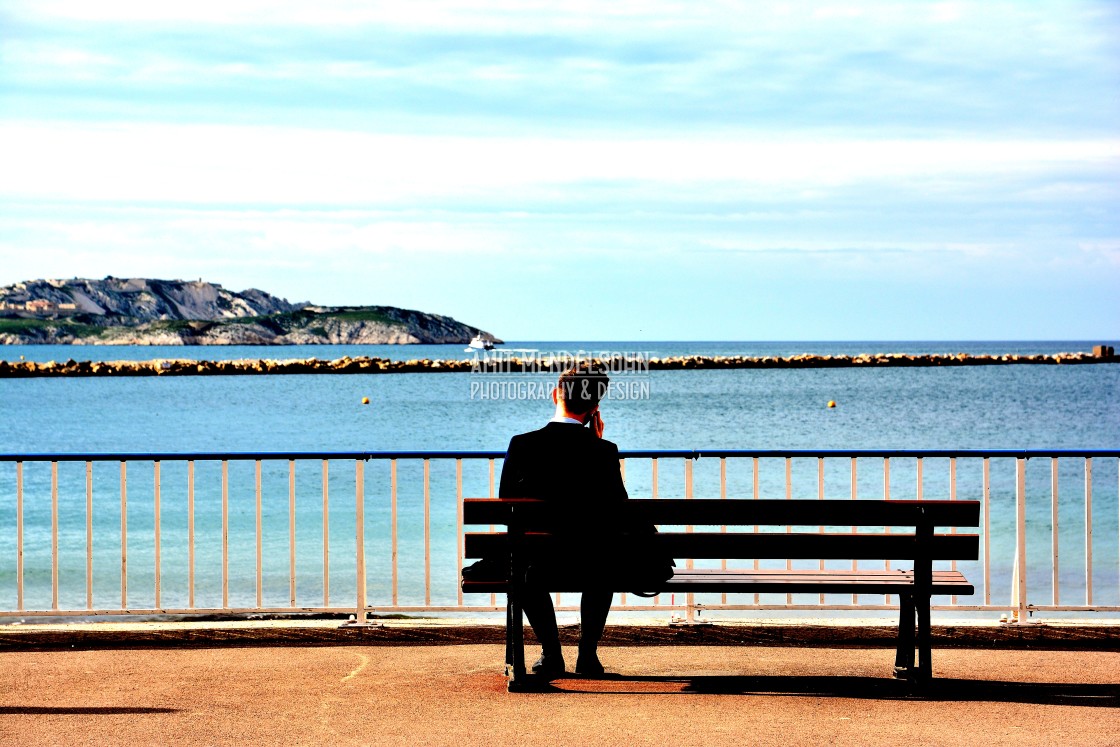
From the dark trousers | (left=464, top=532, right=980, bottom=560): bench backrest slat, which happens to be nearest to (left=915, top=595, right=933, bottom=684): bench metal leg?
(left=464, top=532, right=980, bottom=560): bench backrest slat

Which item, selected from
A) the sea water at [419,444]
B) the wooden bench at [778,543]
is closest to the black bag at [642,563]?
the wooden bench at [778,543]

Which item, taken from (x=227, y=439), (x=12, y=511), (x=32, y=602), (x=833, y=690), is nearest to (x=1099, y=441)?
(x=227, y=439)

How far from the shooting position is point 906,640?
216 inches

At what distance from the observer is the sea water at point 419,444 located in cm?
1608

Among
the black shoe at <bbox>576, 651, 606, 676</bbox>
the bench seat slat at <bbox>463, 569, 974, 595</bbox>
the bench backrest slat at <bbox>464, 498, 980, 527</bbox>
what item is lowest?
the black shoe at <bbox>576, 651, 606, 676</bbox>

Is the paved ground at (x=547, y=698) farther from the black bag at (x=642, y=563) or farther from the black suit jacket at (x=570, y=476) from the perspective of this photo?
the black suit jacket at (x=570, y=476)

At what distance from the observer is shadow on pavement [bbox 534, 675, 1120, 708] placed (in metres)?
5.27

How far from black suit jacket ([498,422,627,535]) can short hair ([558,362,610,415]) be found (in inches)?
3.3

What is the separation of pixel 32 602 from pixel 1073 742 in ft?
37.7

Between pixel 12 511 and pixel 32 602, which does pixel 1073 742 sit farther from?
pixel 12 511

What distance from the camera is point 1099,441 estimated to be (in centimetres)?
4566

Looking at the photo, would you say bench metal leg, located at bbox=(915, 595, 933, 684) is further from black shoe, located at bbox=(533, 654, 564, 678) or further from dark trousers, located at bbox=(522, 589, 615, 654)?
black shoe, located at bbox=(533, 654, 564, 678)

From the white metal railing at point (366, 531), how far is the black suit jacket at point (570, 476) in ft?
2.47

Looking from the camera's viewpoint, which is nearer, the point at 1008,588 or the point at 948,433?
the point at 1008,588
